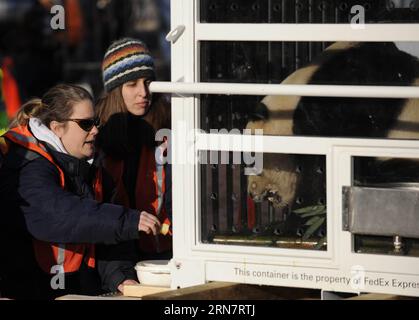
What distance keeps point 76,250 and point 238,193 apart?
81cm

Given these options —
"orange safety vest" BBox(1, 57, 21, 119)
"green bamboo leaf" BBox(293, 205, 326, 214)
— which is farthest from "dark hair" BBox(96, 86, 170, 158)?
"orange safety vest" BBox(1, 57, 21, 119)

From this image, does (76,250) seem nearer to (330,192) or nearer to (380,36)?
(330,192)

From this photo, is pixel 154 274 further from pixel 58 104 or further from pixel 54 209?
pixel 58 104

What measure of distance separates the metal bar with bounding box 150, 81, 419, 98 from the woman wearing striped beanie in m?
0.96

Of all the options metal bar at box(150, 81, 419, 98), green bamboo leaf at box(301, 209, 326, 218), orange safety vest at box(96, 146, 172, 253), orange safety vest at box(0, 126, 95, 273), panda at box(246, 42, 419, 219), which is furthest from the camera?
orange safety vest at box(96, 146, 172, 253)

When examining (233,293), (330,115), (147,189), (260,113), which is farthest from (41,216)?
(330,115)

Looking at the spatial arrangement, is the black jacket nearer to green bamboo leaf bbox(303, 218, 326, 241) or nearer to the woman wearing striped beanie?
the woman wearing striped beanie

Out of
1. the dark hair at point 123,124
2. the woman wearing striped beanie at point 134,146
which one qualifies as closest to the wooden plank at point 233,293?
the woman wearing striped beanie at point 134,146

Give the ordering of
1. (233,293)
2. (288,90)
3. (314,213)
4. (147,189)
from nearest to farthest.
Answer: (288,90) < (314,213) < (233,293) < (147,189)

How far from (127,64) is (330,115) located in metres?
1.47

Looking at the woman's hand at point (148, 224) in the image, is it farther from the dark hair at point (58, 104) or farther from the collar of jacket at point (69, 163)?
the dark hair at point (58, 104)

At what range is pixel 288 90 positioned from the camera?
11.7 feet

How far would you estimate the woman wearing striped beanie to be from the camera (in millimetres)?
4727

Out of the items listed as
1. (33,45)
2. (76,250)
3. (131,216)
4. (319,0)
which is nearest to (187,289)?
(131,216)
